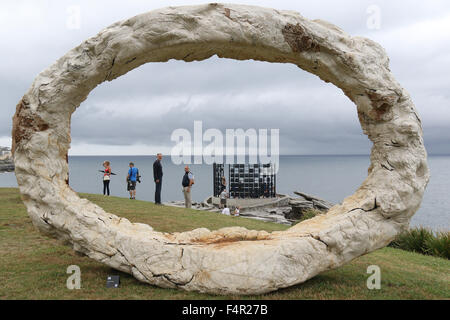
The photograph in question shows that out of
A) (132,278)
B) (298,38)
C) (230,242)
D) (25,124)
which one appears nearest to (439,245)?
(230,242)

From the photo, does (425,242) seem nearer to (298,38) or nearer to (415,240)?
(415,240)

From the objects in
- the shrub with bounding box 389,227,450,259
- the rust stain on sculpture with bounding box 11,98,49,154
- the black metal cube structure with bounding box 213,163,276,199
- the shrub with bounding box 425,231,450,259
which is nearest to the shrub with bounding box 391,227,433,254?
the shrub with bounding box 389,227,450,259

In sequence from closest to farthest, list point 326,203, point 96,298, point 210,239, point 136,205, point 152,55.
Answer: point 96,298 < point 152,55 < point 210,239 < point 136,205 < point 326,203

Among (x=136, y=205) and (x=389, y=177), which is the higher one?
(x=389, y=177)

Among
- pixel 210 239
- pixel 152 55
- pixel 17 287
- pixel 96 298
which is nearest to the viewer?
pixel 96 298

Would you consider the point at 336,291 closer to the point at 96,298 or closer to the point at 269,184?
the point at 96,298

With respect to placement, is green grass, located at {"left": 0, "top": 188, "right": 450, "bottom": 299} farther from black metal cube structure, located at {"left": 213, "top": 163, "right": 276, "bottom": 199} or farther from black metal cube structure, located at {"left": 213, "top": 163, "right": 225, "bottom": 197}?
black metal cube structure, located at {"left": 213, "top": 163, "right": 225, "bottom": 197}

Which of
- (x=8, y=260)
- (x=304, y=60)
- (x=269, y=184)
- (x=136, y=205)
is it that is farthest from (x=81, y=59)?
(x=269, y=184)

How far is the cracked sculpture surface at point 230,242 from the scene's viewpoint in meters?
4.88

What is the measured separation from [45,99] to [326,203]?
41.2 ft

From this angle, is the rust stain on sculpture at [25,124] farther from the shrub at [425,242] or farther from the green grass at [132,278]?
the shrub at [425,242]

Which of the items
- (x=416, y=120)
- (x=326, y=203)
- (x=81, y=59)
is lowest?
(x=326, y=203)

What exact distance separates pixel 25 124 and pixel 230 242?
10.4 ft

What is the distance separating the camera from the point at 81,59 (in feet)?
16.5
